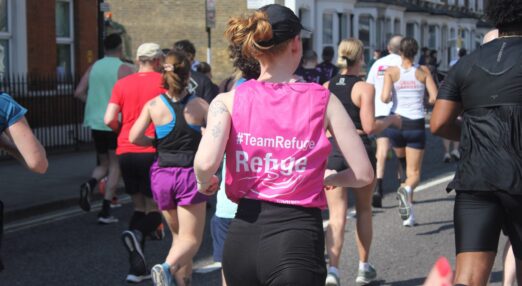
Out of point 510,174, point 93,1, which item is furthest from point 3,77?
point 510,174

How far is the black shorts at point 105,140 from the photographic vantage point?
1029 centimetres

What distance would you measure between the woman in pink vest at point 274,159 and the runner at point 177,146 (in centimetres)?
252

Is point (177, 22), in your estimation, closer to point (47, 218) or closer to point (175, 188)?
point (47, 218)

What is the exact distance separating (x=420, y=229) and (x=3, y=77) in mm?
9042

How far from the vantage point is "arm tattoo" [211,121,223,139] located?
3699 mm

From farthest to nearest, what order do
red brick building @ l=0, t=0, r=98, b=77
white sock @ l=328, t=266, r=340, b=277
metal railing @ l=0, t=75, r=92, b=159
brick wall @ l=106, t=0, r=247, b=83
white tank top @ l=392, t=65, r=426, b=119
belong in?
1. brick wall @ l=106, t=0, r=247, b=83
2. red brick building @ l=0, t=0, r=98, b=77
3. metal railing @ l=0, t=75, r=92, b=159
4. white tank top @ l=392, t=65, r=426, b=119
5. white sock @ l=328, t=266, r=340, b=277

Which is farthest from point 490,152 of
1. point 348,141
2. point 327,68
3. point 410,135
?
point 327,68

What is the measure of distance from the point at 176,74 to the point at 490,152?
2.53 meters

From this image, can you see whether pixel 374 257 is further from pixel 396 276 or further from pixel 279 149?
pixel 279 149

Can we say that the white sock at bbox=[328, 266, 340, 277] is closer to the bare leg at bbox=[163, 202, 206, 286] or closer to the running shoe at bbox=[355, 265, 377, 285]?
the running shoe at bbox=[355, 265, 377, 285]

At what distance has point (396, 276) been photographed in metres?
7.39

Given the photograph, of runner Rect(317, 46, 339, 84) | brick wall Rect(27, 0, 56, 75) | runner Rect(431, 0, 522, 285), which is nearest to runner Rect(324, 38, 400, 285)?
runner Rect(431, 0, 522, 285)

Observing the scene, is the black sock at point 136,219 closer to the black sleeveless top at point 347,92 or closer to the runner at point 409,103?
the black sleeveless top at point 347,92

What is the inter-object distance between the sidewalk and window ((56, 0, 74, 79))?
2734 mm
